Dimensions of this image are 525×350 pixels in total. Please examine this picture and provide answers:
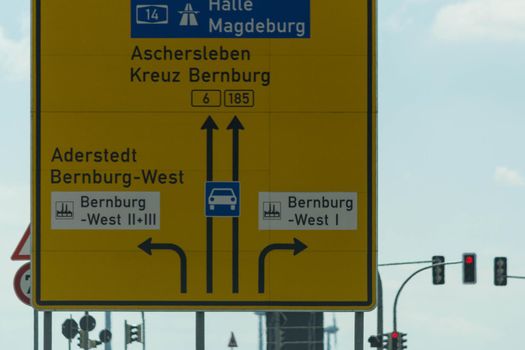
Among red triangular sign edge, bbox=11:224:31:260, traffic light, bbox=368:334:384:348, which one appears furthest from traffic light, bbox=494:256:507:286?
red triangular sign edge, bbox=11:224:31:260

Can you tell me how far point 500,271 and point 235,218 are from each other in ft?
133

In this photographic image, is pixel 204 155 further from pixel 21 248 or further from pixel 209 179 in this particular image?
pixel 21 248

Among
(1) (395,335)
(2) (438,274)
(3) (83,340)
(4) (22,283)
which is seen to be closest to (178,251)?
(4) (22,283)

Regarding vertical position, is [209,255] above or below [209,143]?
below

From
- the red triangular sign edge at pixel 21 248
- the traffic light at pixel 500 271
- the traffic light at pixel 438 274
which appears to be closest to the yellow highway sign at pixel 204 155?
the red triangular sign edge at pixel 21 248

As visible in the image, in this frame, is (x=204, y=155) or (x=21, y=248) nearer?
(x=204, y=155)

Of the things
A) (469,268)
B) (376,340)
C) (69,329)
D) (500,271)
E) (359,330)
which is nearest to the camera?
(359,330)

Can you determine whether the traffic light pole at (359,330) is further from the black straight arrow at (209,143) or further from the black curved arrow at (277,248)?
the black straight arrow at (209,143)

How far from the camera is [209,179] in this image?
1297 centimetres

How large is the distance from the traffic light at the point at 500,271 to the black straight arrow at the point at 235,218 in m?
40.0

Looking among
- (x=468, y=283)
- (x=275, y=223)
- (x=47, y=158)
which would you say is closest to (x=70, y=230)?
(x=47, y=158)

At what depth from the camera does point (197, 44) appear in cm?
1315

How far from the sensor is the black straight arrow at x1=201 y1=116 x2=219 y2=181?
13.0 m

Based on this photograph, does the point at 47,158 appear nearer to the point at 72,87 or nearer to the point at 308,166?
the point at 72,87
